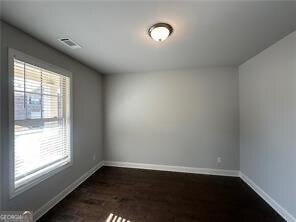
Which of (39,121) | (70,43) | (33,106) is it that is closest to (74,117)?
(39,121)

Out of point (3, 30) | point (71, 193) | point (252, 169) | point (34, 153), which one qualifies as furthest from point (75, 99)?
point (252, 169)

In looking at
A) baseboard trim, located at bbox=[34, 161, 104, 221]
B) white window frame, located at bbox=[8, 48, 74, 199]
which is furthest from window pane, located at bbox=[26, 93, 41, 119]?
baseboard trim, located at bbox=[34, 161, 104, 221]

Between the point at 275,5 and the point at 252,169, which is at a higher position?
the point at 275,5

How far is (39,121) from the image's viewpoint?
2.33 m

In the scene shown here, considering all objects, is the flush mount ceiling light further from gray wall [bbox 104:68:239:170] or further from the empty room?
gray wall [bbox 104:68:239:170]

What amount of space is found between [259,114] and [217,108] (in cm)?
94

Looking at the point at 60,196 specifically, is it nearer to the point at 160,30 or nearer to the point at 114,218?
the point at 114,218

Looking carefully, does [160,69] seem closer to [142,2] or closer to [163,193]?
[142,2]

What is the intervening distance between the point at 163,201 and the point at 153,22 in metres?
2.55

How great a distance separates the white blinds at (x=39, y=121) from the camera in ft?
6.48

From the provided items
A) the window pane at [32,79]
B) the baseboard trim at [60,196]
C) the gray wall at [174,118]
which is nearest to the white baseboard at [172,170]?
the baseboard trim at [60,196]

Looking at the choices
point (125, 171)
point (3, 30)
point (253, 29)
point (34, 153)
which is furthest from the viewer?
point (125, 171)

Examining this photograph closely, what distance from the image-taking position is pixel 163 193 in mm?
2787

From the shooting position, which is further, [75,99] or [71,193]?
[75,99]
